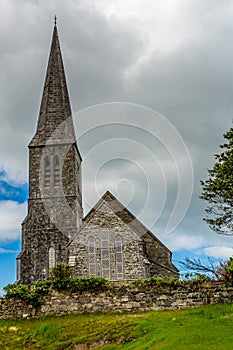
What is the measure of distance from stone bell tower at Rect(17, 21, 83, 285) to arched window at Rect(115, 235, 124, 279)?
1145cm

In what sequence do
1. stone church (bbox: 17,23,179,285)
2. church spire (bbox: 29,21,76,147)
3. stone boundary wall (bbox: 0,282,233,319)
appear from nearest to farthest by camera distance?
stone boundary wall (bbox: 0,282,233,319) < stone church (bbox: 17,23,179,285) < church spire (bbox: 29,21,76,147)

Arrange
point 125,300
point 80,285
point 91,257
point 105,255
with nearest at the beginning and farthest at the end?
point 125,300 < point 80,285 < point 91,257 < point 105,255

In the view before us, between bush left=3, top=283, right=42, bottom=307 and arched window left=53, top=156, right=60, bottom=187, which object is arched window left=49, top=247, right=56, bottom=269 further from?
bush left=3, top=283, right=42, bottom=307

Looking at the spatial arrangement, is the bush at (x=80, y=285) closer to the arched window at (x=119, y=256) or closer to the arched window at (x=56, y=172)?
the arched window at (x=119, y=256)

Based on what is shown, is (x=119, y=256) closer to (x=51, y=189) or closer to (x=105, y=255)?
(x=105, y=255)

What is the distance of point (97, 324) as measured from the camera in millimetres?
18297

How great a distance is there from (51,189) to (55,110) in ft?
33.3

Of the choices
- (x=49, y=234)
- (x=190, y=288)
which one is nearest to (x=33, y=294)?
(x=190, y=288)

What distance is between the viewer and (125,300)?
21125mm

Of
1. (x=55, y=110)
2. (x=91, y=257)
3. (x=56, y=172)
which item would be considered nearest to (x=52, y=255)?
(x=56, y=172)

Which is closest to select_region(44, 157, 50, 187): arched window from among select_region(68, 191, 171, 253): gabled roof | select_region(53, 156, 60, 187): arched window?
select_region(53, 156, 60, 187): arched window

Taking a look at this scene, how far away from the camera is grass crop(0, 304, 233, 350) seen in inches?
559

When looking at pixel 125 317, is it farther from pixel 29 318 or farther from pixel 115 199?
pixel 115 199

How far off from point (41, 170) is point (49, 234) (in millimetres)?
7318
